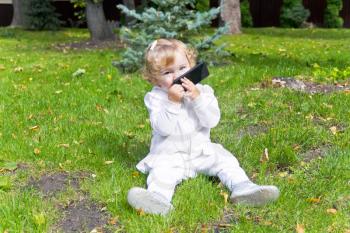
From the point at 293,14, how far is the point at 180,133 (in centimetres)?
1994

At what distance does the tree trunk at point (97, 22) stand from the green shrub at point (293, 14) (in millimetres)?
10588

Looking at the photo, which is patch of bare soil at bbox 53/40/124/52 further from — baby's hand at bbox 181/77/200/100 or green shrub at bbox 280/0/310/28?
green shrub at bbox 280/0/310/28

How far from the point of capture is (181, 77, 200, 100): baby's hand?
354cm

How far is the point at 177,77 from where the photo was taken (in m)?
3.64

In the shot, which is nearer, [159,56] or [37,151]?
[159,56]

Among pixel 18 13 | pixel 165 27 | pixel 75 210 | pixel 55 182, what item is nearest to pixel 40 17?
pixel 18 13

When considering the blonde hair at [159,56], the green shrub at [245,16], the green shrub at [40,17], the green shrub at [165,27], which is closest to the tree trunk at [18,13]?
the green shrub at [40,17]

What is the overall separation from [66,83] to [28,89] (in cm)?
58

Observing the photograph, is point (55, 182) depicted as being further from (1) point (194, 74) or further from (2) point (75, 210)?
(1) point (194, 74)

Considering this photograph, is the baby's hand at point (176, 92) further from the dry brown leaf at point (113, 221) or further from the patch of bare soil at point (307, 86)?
the patch of bare soil at point (307, 86)

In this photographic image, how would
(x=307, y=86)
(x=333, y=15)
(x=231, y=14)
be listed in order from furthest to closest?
(x=333, y=15), (x=231, y=14), (x=307, y=86)

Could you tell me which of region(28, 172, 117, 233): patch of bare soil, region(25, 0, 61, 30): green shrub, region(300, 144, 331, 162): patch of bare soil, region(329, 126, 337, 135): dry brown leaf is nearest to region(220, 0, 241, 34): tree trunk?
region(25, 0, 61, 30): green shrub

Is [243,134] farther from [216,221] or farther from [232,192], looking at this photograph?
[216,221]

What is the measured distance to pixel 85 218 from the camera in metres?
3.32
